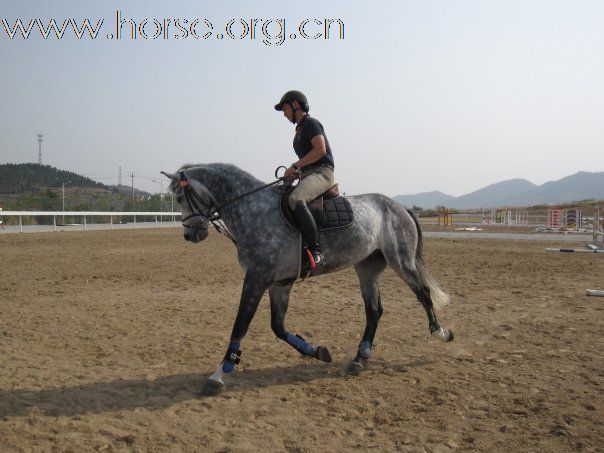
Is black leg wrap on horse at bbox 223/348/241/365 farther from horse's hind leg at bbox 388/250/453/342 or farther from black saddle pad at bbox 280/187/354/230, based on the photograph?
horse's hind leg at bbox 388/250/453/342

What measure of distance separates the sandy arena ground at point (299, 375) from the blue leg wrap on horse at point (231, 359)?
20 centimetres

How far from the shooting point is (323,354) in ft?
17.5

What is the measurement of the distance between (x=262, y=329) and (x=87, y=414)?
3.26m

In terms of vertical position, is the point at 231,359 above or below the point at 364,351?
above

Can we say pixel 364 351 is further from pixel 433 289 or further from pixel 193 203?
pixel 193 203

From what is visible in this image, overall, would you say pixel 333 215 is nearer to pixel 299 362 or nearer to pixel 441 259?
pixel 299 362

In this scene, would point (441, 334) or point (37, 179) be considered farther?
point (37, 179)

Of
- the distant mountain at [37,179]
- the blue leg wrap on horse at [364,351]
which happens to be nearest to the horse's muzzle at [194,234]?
the blue leg wrap on horse at [364,351]

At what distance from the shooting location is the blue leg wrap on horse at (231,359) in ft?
15.1

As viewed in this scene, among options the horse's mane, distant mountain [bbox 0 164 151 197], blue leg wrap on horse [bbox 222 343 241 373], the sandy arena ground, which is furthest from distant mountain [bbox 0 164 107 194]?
blue leg wrap on horse [bbox 222 343 241 373]

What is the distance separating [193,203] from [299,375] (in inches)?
83.8

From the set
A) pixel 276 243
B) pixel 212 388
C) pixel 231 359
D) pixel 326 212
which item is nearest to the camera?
pixel 212 388

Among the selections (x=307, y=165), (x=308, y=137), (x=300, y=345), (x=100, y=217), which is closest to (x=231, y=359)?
Result: (x=300, y=345)

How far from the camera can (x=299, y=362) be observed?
5.56m
